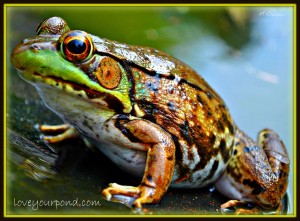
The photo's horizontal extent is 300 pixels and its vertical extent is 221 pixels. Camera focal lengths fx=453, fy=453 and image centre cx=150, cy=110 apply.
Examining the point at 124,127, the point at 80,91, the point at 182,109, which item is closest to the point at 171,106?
the point at 182,109

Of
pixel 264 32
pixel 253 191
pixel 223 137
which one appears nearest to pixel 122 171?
pixel 223 137

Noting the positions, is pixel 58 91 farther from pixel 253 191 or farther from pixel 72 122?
pixel 253 191

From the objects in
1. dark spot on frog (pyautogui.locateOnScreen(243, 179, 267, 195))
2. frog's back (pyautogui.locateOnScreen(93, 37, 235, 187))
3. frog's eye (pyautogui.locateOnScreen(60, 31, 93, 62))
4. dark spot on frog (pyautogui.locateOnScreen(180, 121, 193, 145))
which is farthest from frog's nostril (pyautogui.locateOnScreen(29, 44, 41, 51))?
dark spot on frog (pyautogui.locateOnScreen(243, 179, 267, 195))

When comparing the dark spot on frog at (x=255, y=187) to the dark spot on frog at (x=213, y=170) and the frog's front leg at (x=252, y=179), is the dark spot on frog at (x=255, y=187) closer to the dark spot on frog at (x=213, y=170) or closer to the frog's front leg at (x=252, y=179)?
the frog's front leg at (x=252, y=179)

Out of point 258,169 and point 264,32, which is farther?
point 264,32

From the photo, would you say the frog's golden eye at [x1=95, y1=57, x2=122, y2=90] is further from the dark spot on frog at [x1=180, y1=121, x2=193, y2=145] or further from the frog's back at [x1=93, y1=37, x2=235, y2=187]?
the dark spot on frog at [x1=180, y1=121, x2=193, y2=145]

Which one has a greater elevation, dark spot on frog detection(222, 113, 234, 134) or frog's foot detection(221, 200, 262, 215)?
dark spot on frog detection(222, 113, 234, 134)

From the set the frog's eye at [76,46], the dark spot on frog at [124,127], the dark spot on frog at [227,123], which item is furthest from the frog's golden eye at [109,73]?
the dark spot on frog at [227,123]
